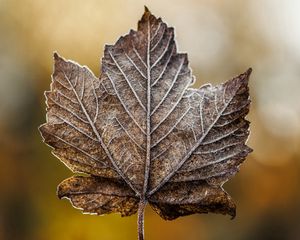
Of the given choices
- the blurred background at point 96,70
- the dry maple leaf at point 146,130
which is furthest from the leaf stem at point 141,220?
the blurred background at point 96,70

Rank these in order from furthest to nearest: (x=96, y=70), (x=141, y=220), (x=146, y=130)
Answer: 1. (x=96, y=70)
2. (x=146, y=130)
3. (x=141, y=220)

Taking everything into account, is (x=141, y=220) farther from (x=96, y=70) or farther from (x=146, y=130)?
(x=96, y=70)

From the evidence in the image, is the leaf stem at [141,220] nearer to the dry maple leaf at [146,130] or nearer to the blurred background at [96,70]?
the dry maple leaf at [146,130]

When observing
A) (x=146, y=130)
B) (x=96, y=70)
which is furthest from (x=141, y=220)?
(x=96, y=70)

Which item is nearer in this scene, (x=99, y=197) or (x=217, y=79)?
(x=99, y=197)

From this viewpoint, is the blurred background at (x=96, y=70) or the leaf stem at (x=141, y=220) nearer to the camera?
the leaf stem at (x=141, y=220)
